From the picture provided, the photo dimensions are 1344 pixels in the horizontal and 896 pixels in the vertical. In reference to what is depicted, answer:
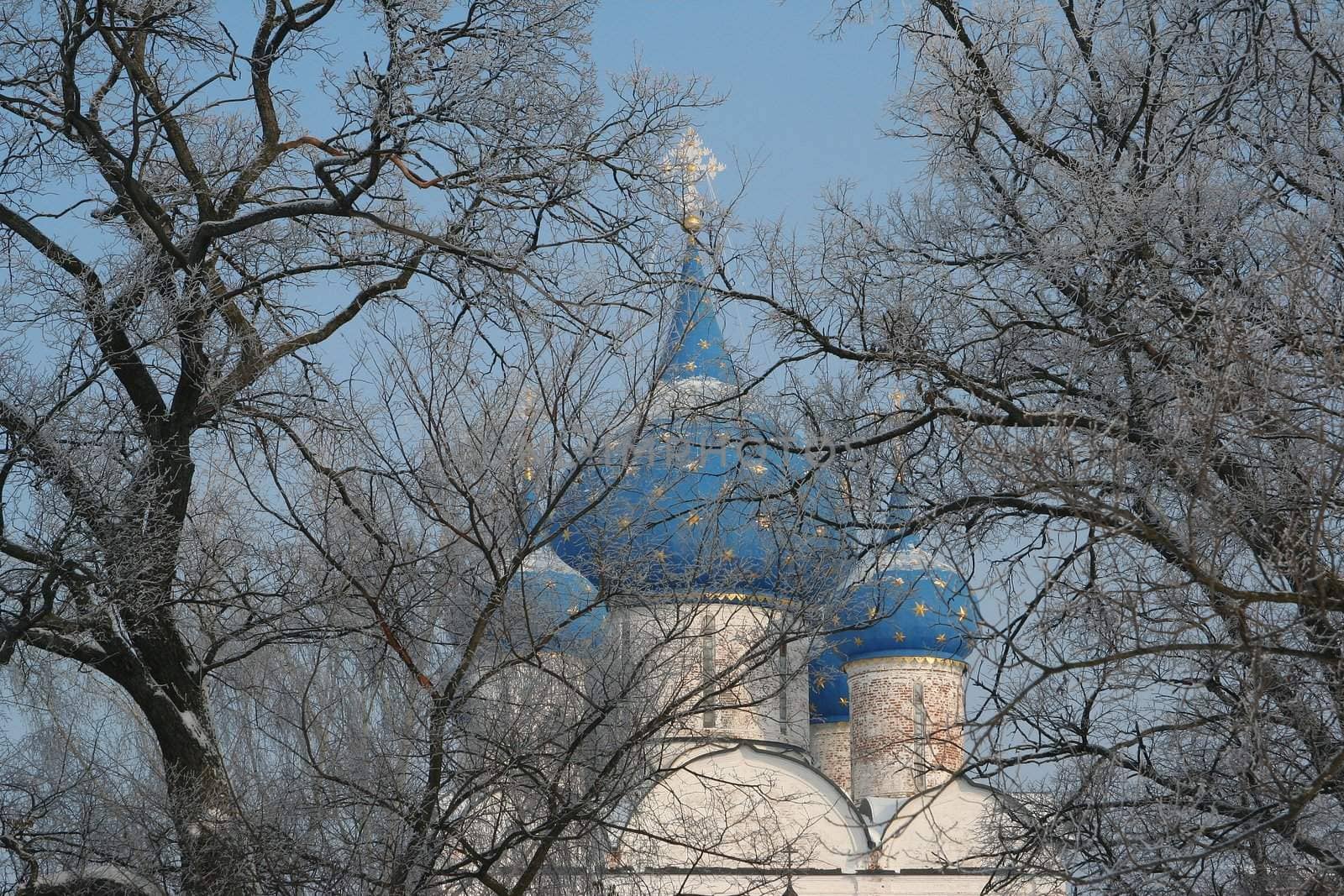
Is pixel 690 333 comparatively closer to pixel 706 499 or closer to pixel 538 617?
pixel 706 499

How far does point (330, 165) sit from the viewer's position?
7617mm

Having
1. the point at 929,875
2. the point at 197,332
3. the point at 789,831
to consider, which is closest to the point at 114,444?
the point at 197,332

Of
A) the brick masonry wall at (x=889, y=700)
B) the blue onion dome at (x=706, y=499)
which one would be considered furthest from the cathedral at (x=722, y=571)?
the brick masonry wall at (x=889, y=700)

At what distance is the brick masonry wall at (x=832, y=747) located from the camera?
94.5 feet

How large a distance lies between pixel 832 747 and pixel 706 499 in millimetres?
22189

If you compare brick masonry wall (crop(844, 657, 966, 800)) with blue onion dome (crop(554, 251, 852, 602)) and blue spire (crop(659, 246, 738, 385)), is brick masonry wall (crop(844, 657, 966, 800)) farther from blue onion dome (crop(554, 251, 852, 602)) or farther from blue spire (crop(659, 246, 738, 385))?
blue onion dome (crop(554, 251, 852, 602))

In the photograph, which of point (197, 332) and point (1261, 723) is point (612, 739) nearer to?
point (197, 332)

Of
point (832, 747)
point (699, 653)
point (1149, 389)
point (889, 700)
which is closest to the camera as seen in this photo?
point (1149, 389)

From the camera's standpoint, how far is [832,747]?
95.6 ft

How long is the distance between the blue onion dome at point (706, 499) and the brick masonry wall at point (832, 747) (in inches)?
794

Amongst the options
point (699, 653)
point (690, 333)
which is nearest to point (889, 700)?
point (699, 653)

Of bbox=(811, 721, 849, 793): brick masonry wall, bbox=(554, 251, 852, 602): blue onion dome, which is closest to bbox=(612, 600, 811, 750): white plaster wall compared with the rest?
bbox=(554, 251, 852, 602): blue onion dome

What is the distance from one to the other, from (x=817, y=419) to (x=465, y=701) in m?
2.15

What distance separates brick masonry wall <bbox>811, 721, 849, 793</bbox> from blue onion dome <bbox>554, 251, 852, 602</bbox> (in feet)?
66.2
